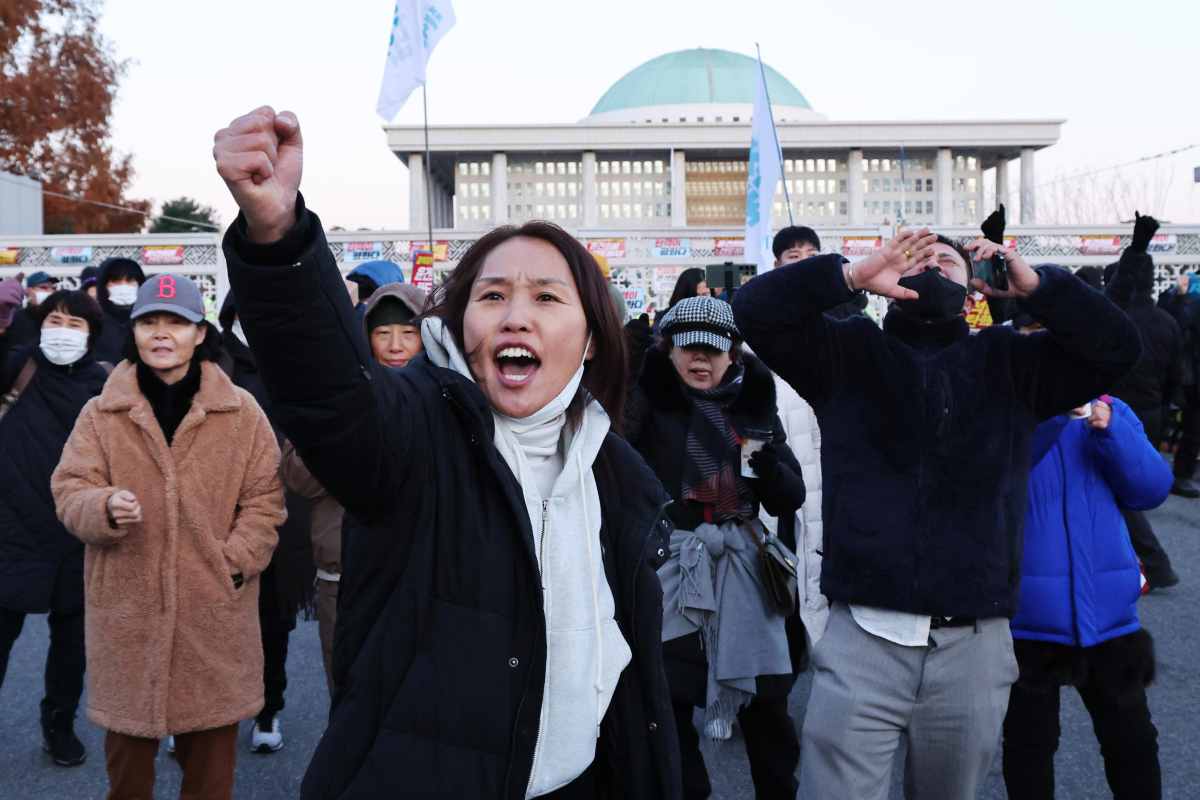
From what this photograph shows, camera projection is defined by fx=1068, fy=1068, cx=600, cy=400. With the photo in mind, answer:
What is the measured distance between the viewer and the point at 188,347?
350 cm

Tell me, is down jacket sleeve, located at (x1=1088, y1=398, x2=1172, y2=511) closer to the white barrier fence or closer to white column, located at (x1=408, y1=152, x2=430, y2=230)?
the white barrier fence

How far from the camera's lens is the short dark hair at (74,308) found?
4.54 meters

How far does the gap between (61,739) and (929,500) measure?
3.65m

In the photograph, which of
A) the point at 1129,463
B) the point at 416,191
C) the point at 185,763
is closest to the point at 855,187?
the point at 416,191

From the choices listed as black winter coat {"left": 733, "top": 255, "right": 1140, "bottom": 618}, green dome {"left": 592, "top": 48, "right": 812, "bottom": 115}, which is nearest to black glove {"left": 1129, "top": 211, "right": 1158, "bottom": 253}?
black winter coat {"left": 733, "top": 255, "right": 1140, "bottom": 618}

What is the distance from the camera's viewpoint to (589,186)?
58.1m

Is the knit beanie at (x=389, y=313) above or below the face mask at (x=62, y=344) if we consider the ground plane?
above

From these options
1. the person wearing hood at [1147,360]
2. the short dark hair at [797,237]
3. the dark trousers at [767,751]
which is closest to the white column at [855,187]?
Answer: the person wearing hood at [1147,360]

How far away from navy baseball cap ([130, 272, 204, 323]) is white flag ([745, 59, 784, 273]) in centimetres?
567

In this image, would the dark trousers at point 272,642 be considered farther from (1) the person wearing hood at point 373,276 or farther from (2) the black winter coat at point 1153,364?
(2) the black winter coat at point 1153,364

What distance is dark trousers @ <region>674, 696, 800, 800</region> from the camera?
12.1ft

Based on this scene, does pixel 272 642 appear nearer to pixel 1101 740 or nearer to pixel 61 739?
pixel 61 739

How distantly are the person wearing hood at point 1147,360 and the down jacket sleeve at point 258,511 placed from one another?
2.54 meters

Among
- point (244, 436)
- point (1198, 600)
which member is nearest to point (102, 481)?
point (244, 436)
